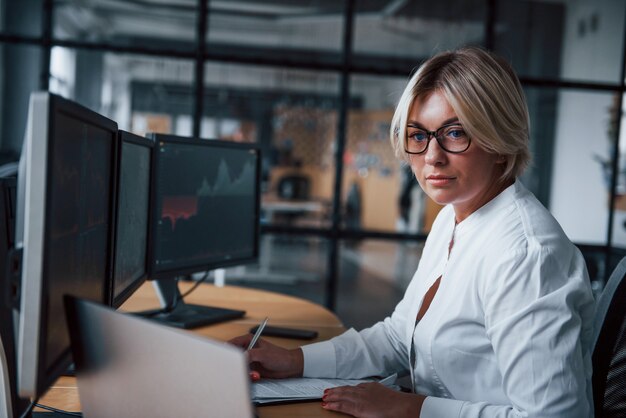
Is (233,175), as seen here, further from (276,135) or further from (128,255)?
(276,135)

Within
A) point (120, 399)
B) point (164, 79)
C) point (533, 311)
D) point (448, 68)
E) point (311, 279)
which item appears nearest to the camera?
point (120, 399)

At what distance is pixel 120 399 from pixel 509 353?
24.6 inches

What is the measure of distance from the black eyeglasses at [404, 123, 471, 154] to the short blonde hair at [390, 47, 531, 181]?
27mm

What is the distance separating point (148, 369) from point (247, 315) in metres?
1.30

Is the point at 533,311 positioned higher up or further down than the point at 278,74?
further down

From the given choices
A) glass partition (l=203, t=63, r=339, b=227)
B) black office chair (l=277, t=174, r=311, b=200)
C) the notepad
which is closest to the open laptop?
the notepad

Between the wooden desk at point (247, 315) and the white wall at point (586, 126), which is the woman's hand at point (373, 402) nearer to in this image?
the wooden desk at point (247, 315)

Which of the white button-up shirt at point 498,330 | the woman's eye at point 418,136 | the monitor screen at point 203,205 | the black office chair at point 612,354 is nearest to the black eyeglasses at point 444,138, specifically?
the woman's eye at point 418,136

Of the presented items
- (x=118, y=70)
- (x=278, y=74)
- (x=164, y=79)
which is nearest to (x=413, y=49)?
(x=278, y=74)

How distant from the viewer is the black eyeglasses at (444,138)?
1.24 meters

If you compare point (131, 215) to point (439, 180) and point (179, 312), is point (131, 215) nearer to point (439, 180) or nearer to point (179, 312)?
point (179, 312)

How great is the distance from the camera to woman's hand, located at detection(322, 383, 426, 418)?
109 centimetres

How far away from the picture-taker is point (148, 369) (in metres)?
0.69

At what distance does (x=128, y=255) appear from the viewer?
4.71 ft
